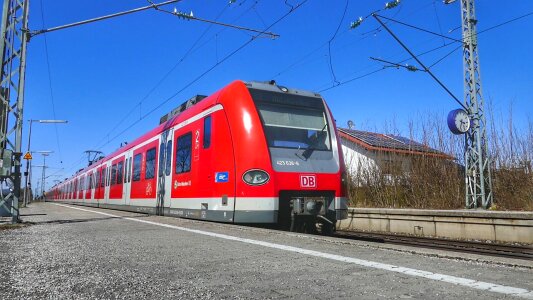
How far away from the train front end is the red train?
19 mm

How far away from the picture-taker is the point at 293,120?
8.72m

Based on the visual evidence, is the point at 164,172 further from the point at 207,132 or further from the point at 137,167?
the point at 137,167

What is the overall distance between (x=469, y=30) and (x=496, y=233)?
7136 millimetres

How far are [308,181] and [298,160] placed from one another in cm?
46

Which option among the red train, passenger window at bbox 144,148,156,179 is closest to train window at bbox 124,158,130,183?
passenger window at bbox 144,148,156,179

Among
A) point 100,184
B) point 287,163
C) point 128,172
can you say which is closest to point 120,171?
point 128,172

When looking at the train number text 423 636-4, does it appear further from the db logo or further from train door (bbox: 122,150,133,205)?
train door (bbox: 122,150,133,205)

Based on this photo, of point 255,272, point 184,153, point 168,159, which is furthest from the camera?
point 168,159

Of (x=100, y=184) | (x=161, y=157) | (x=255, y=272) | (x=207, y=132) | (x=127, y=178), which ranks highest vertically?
(x=207, y=132)

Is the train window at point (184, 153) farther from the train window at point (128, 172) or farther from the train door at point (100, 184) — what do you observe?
the train door at point (100, 184)

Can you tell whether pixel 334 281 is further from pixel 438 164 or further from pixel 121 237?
pixel 438 164

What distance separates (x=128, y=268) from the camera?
4094 millimetres

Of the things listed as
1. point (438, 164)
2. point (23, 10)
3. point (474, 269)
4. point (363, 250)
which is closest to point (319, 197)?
point (363, 250)

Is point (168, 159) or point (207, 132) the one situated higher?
point (207, 132)
